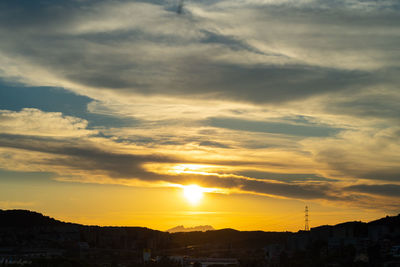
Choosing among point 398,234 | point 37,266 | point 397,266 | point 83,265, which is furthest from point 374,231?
point 37,266

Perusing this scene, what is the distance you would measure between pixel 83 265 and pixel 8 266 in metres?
22.9

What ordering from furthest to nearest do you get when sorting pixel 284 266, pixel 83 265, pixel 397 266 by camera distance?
pixel 284 266
pixel 83 265
pixel 397 266

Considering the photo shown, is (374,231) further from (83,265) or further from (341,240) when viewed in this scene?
(83,265)

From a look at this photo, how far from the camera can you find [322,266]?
6486 inches

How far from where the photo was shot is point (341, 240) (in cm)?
19650

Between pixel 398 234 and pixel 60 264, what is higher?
pixel 398 234

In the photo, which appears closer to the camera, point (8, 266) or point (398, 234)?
point (8, 266)

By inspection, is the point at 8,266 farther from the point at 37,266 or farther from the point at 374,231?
the point at 374,231

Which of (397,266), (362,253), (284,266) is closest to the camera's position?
(397,266)

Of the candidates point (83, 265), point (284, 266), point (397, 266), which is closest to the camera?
point (397, 266)

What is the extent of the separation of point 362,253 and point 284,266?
3455 cm

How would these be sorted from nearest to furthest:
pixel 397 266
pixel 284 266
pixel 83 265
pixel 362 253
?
pixel 397 266 < pixel 362 253 < pixel 83 265 < pixel 284 266

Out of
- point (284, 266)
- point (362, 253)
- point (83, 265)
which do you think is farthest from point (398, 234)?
point (83, 265)

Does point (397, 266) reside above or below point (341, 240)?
below
